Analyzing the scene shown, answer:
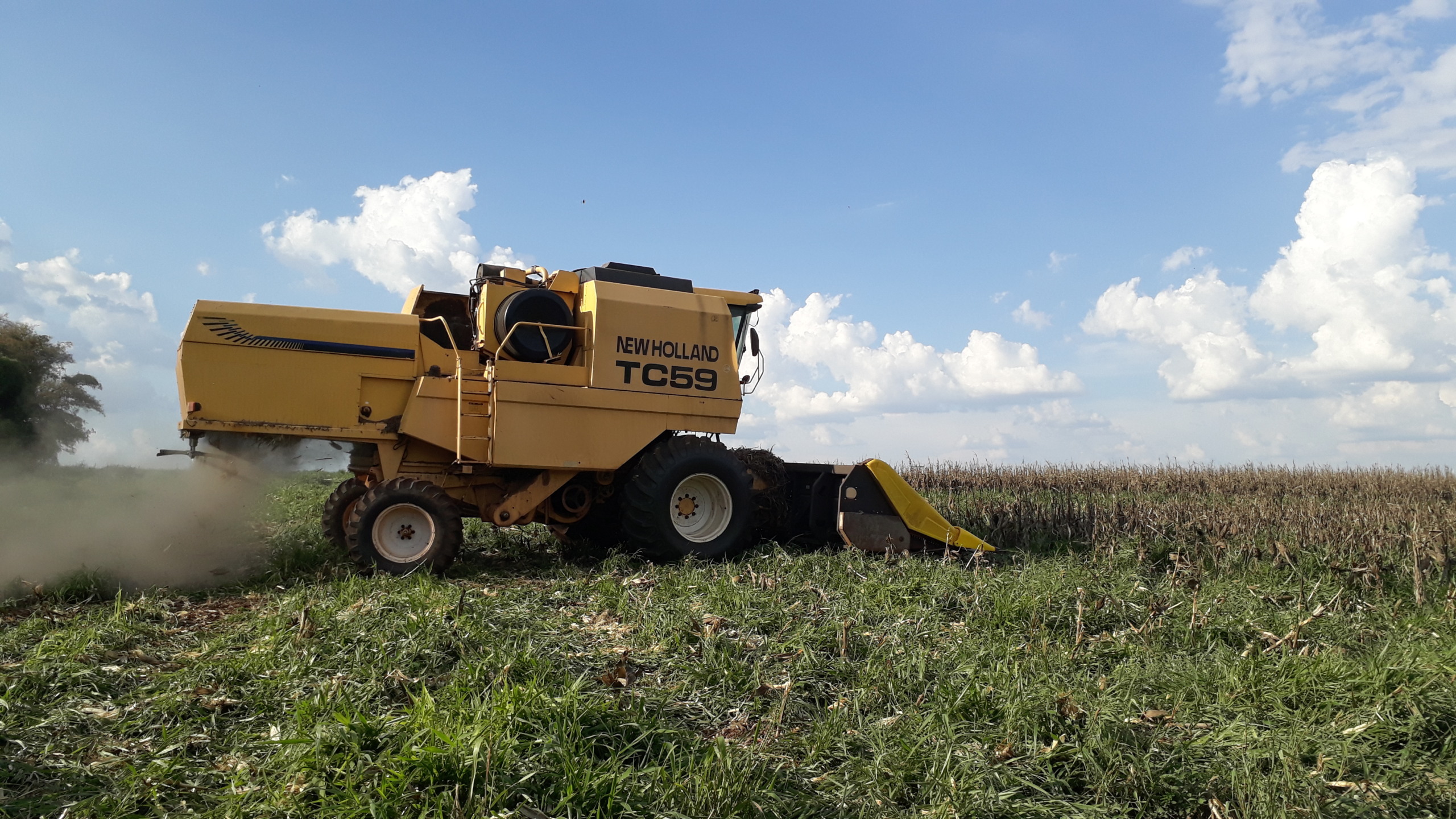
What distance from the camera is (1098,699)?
4023 millimetres

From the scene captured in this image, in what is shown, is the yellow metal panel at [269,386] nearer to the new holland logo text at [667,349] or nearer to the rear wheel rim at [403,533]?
the rear wheel rim at [403,533]

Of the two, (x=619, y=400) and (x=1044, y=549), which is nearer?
(x=619, y=400)

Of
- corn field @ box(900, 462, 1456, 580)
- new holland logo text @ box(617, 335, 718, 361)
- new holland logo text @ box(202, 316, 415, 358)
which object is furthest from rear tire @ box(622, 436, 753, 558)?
corn field @ box(900, 462, 1456, 580)

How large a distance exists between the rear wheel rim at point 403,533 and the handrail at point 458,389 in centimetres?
58

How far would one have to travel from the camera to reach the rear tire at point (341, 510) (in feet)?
24.7

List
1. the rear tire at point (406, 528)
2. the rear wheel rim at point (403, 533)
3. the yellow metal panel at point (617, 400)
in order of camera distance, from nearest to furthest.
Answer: the rear tire at point (406, 528), the rear wheel rim at point (403, 533), the yellow metal panel at point (617, 400)

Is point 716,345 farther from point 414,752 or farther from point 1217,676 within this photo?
point 414,752

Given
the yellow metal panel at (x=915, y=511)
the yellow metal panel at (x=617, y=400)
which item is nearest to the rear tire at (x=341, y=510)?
the yellow metal panel at (x=617, y=400)

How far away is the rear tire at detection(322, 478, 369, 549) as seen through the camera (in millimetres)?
7527

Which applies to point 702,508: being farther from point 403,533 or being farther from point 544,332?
point 403,533

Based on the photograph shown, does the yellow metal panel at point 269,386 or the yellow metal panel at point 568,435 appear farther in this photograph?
the yellow metal panel at point 568,435

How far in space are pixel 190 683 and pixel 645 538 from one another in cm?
414

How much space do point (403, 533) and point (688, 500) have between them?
8.21 feet

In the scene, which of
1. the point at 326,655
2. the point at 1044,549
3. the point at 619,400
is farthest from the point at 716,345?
the point at 326,655
